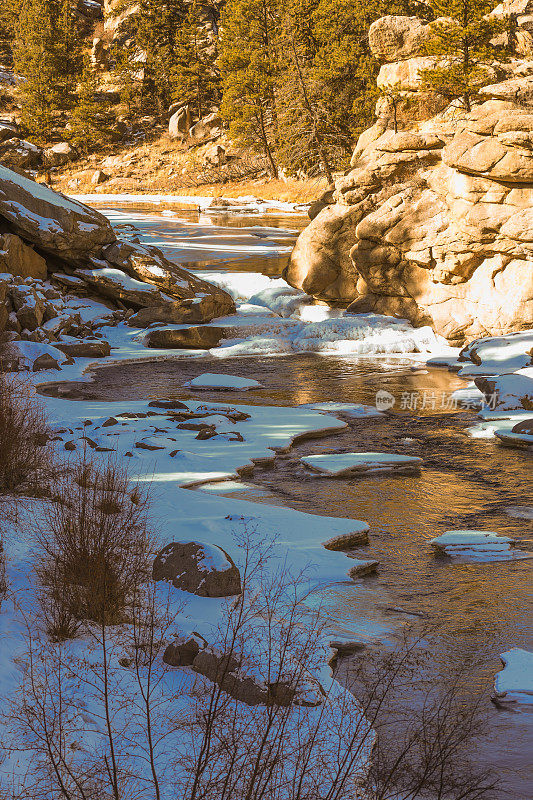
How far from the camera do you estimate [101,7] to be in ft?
259

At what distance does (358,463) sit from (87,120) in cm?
5606

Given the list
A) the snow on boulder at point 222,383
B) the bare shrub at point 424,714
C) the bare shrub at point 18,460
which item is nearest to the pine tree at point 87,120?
the snow on boulder at point 222,383

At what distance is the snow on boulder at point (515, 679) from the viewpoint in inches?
196

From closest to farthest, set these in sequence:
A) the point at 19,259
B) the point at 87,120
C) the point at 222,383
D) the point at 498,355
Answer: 1. the point at 222,383
2. the point at 498,355
3. the point at 19,259
4. the point at 87,120

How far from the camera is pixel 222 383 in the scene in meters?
14.3

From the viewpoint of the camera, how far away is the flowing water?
18.8 feet

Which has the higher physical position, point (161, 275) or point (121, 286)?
point (161, 275)

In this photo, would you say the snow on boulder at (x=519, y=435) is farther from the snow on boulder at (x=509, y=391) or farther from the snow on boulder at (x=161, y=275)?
the snow on boulder at (x=161, y=275)

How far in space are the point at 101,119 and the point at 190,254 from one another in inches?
1485

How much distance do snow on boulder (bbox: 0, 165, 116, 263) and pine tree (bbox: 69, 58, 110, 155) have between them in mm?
42422

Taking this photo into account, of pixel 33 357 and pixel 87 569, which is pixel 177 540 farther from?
pixel 33 357

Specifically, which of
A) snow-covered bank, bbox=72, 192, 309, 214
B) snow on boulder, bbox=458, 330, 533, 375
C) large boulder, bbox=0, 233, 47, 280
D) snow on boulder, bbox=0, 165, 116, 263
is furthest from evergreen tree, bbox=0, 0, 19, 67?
snow on boulder, bbox=458, 330, 533, 375

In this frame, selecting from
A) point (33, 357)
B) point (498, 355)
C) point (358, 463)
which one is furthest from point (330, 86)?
point (358, 463)

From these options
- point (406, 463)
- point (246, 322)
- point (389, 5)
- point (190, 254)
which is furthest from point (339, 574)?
point (389, 5)
